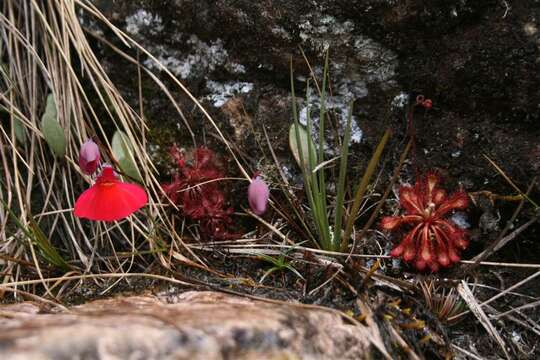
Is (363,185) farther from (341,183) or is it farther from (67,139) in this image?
(67,139)

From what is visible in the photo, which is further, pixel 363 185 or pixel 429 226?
pixel 429 226

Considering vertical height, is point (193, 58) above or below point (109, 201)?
above

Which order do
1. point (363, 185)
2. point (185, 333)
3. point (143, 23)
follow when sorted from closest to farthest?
→ point (185, 333) → point (363, 185) → point (143, 23)

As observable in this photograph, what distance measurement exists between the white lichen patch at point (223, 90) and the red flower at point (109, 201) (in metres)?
0.59

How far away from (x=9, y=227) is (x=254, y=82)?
1.05m

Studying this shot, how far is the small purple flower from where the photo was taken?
198 centimetres

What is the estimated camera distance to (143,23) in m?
2.43

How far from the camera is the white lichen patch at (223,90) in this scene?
2312mm

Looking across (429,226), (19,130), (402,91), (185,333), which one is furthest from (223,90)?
(185,333)

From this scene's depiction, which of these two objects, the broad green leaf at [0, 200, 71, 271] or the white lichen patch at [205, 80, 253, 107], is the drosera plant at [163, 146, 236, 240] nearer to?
the white lichen patch at [205, 80, 253, 107]

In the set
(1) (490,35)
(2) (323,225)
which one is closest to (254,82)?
(2) (323,225)

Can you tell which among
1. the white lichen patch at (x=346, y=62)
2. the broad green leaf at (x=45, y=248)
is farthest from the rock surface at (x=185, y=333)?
the white lichen patch at (x=346, y=62)

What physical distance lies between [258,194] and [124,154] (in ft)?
1.89

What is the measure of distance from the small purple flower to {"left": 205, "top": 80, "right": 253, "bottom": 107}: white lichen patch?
46cm
